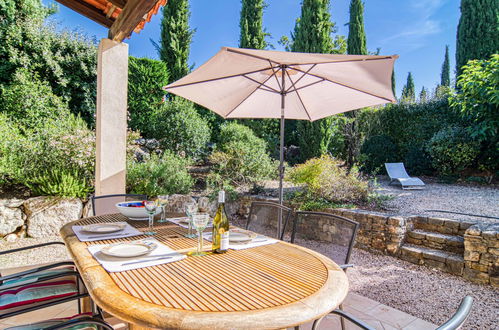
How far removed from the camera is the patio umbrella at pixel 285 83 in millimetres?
2178

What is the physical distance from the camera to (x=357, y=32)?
39.7ft

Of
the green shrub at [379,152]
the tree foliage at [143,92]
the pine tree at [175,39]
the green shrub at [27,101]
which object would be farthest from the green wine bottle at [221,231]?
the pine tree at [175,39]

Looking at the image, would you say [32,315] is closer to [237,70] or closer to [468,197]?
[237,70]

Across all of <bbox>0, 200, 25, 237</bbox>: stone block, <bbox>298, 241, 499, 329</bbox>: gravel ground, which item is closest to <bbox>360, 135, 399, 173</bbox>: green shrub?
<bbox>298, 241, 499, 329</bbox>: gravel ground

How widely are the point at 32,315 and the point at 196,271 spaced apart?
1.94 metres

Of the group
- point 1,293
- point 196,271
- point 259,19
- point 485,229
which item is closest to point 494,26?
point 259,19

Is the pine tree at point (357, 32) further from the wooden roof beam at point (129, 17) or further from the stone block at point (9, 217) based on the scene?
the stone block at point (9, 217)

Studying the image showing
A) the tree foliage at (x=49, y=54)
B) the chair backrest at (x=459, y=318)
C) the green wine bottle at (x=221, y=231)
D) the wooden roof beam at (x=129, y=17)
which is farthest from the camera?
the tree foliage at (x=49, y=54)

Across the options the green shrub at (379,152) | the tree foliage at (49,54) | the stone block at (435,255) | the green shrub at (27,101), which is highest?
the tree foliage at (49,54)

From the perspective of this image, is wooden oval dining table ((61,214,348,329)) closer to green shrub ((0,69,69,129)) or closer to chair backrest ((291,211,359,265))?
chair backrest ((291,211,359,265))

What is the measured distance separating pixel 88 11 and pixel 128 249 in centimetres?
361

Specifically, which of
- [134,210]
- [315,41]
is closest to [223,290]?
[134,210]

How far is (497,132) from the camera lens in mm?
7371

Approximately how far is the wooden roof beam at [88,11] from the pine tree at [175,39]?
6.23 m
